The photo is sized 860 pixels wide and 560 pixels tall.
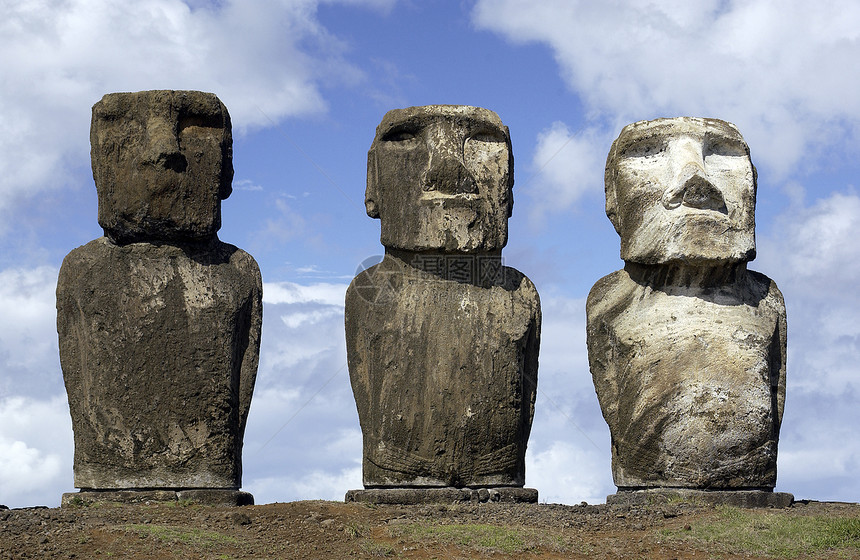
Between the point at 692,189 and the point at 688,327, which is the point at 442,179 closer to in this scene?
the point at 692,189

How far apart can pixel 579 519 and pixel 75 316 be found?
185 inches

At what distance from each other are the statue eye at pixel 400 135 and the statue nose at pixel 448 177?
0.35 m

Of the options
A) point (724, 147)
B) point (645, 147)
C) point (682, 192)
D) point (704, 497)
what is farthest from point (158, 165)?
point (704, 497)

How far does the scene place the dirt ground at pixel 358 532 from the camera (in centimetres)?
→ 1095

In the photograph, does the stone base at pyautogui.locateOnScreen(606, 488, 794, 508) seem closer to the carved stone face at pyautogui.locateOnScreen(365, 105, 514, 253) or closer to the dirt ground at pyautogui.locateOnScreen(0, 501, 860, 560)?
the dirt ground at pyautogui.locateOnScreen(0, 501, 860, 560)

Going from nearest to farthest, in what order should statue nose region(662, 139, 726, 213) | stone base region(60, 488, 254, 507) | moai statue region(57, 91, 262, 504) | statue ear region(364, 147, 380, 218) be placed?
1. stone base region(60, 488, 254, 507)
2. moai statue region(57, 91, 262, 504)
3. statue nose region(662, 139, 726, 213)
4. statue ear region(364, 147, 380, 218)

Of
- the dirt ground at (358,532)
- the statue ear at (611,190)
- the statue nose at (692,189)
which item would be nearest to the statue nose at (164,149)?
the dirt ground at (358,532)

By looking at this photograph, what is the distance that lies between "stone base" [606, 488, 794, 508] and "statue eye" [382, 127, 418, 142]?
3.63m

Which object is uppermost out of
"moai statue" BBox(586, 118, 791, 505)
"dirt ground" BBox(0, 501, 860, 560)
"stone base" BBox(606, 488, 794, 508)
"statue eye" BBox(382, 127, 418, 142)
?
"statue eye" BBox(382, 127, 418, 142)

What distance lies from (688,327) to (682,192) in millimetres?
1180

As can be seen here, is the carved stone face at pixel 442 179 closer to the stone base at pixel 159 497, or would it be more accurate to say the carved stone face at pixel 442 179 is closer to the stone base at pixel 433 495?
the stone base at pixel 433 495

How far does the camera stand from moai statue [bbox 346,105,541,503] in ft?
41.2

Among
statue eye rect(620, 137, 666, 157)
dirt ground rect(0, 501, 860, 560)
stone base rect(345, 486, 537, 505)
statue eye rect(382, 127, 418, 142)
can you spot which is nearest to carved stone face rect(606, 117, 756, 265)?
statue eye rect(620, 137, 666, 157)

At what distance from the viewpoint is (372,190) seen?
13.0 meters
